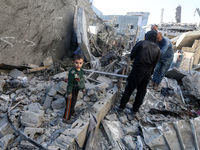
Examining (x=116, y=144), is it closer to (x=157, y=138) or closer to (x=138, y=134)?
(x=138, y=134)

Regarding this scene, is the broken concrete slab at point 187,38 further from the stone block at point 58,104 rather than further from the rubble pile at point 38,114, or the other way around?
the stone block at point 58,104

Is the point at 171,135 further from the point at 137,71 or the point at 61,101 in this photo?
the point at 61,101

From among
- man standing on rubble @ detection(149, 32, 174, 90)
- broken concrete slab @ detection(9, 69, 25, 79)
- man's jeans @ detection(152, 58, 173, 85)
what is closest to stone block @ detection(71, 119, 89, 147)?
broken concrete slab @ detection(9, 69, 25, 79)

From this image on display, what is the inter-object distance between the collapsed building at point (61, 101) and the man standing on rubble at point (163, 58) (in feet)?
1.30

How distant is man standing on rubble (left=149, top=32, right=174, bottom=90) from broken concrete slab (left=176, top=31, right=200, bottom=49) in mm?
4436

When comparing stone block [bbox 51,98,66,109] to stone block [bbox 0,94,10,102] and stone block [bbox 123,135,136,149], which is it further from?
stone block [bbox 123,135,136,149]

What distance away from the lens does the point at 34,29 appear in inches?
159

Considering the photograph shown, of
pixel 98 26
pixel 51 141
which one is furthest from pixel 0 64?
pixel 98 26

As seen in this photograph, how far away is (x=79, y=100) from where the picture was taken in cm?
301

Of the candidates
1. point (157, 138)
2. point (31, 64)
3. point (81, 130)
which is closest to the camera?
point (81, 130)

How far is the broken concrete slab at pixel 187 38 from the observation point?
716 centimetres

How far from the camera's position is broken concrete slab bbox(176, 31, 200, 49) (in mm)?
7160

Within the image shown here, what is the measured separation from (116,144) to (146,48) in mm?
2066

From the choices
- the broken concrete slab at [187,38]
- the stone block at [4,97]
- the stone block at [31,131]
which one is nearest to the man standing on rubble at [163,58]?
the stone block at [31,131]
